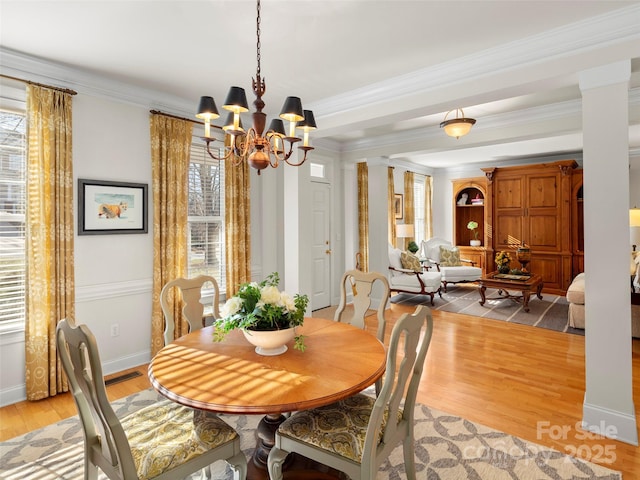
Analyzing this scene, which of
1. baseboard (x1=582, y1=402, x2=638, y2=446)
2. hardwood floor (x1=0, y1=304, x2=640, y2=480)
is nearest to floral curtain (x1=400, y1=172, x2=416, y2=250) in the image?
hardwood floor (x1=0, y1=304, x2=640, y2=480)

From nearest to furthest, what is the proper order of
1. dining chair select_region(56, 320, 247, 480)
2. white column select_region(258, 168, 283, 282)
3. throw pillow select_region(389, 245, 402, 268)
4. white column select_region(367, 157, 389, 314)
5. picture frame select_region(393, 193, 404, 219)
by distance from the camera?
1. dining chair select_region(56, 320, 247, 480)
2. white column select_region(258, 168, 283, 282)
3. white column select_region(367, 157, 389, 314)
4. throw pillow select_region(389, 245, 402, 268)
5. picture frame select_region(393, 193, 404, 219)

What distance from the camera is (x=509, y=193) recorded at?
7.83 metres

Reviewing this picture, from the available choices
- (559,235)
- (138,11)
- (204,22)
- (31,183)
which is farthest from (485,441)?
(559,235)

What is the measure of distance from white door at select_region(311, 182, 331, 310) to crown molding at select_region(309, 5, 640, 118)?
2.52 m

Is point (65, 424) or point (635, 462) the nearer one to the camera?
point (635, 462)

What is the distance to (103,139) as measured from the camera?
3479 millimetres

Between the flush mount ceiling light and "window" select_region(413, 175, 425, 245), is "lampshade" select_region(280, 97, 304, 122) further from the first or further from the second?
"window" select_region(413, 175, 425, 245)

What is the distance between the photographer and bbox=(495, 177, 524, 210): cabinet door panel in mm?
7691

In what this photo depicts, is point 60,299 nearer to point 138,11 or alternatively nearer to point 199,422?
point 199,422

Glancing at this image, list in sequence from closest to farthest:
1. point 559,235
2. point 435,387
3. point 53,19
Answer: point 53,19 → point 435,387 → point 559,235

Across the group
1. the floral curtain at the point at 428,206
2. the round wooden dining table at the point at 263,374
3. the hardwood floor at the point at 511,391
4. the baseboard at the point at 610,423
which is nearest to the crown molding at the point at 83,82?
the round wooden dining table at the point at 263,374

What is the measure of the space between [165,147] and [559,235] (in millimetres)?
7121

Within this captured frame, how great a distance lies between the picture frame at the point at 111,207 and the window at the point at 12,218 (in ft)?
1.38

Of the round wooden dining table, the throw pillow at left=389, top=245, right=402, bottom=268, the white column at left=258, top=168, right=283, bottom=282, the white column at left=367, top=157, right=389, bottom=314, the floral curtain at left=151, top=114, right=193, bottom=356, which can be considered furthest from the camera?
the throw pillow at left=389, top=245, right=402, bottom=268
